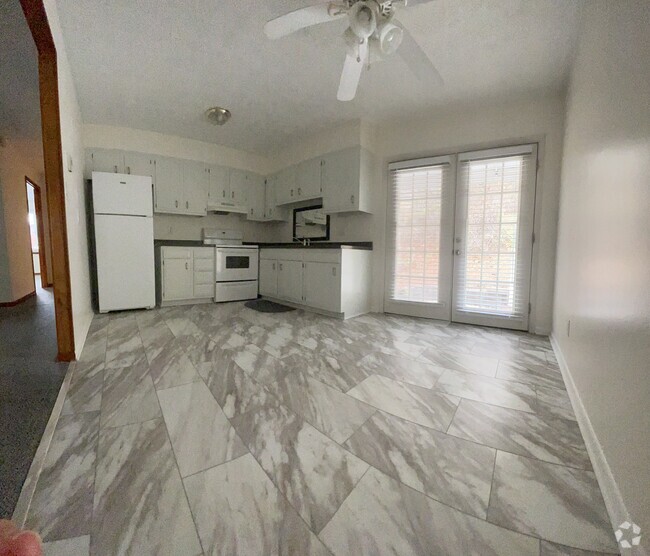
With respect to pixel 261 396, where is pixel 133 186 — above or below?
above

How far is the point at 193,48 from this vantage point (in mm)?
2195

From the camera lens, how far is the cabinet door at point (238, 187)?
14.6 ft

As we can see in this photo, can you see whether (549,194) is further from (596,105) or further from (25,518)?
(25,518)

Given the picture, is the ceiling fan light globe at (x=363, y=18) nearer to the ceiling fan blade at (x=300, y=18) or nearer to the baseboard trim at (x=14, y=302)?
the ceiling fan blade at (x=300, y=18)

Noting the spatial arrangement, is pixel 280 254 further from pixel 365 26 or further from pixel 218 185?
pixel 365 26

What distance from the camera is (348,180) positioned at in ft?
11.3

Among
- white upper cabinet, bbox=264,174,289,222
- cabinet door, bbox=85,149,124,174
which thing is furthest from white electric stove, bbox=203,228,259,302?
cabinet door, bbox=85,149,124,174

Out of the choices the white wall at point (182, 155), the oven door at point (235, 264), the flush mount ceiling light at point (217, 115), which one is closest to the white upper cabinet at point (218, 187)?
the white wall at point (182, 155)

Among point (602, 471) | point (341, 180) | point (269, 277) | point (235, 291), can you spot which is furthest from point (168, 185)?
point (602, 471)

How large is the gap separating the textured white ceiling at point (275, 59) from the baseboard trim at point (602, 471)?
2.41 meters

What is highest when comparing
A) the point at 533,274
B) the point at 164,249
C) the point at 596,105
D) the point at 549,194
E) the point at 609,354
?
the point at 596,105

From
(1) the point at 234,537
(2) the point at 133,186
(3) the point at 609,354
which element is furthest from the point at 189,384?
(2) the point at 133,186

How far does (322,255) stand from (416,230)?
1.18 meters

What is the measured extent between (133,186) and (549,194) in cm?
460
